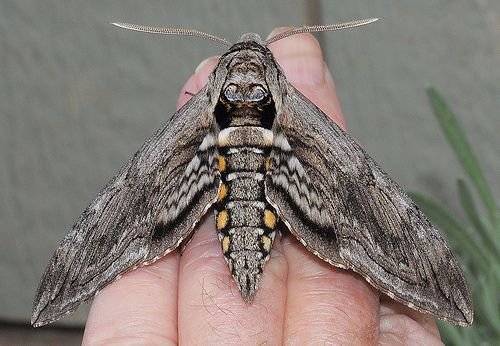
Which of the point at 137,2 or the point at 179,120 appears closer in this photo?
the point at 179,120

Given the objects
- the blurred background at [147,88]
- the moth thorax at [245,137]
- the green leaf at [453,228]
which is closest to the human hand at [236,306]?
the moth thorax at [245,137]

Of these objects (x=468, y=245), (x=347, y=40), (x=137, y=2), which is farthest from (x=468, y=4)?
(x=137, y=2)

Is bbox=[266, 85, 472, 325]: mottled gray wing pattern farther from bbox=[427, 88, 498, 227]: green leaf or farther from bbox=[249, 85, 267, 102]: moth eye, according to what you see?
bbox=[427, 88, 498, 227]: green leaf

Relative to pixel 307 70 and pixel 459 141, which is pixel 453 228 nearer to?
pixel 459 141

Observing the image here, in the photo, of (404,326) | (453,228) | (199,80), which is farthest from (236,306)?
(453,228)

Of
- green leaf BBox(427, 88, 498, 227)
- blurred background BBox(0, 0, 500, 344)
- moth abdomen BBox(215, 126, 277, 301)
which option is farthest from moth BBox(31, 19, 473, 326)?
blurred background BBox(0, 0, 500, 344)

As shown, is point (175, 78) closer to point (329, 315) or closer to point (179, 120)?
point (179, 120)

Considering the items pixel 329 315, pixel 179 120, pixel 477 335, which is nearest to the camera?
pixel 329 315

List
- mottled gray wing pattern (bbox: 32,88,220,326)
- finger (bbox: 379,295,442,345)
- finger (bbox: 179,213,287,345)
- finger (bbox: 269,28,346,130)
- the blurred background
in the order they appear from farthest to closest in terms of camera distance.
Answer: the blurred background < finger (bbox: 269,28,346,130) < finger (bbox: 379,295,442,345) < mottled gray wing pattern (bbox: 32,88,220,326) < finger (bbox: 179,213,287,345)
